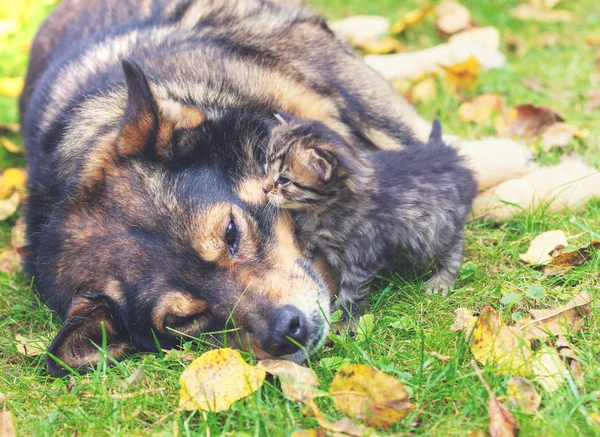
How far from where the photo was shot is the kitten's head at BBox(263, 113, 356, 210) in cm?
317

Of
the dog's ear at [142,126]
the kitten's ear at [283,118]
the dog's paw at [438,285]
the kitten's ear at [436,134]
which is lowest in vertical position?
the dog's paw at [438,285]

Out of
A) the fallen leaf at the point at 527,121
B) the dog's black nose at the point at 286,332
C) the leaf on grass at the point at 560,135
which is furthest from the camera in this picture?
the fallen leaf at the point at 527,121

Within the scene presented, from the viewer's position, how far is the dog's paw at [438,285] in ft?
11.5

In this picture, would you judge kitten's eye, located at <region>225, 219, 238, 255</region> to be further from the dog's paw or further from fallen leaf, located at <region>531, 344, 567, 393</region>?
fallen leaf, located at <region>531, 344, 567, 393</region>

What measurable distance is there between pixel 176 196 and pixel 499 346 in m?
1.61

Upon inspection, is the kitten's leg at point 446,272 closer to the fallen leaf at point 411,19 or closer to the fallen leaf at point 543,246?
the fallen leaf at point 543,246

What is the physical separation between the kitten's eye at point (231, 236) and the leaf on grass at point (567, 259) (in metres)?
1.62

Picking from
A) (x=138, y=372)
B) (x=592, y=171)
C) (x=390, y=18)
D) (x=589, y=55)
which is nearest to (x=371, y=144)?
(x=592, y=171)

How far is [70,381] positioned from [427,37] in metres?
5.51

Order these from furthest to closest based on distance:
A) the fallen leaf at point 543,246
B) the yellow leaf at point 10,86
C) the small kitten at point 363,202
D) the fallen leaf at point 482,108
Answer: the yellow leaf at point 10,86 → the fallen leaf at point 482,108 → the fallen leaf at point 543,246 → the small kitten at point 363,202

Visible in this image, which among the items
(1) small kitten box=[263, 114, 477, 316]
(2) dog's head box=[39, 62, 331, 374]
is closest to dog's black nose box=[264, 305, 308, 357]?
(2) dog's head box=[39, 62, 331, 374]

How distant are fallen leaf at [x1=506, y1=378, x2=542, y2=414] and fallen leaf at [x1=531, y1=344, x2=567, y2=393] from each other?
71 millimetres

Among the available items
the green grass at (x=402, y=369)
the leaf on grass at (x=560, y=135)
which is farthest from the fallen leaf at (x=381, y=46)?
the green grass at (x=402, y=369)

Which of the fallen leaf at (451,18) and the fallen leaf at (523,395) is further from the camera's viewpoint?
the fallen leaf at (451,18)
